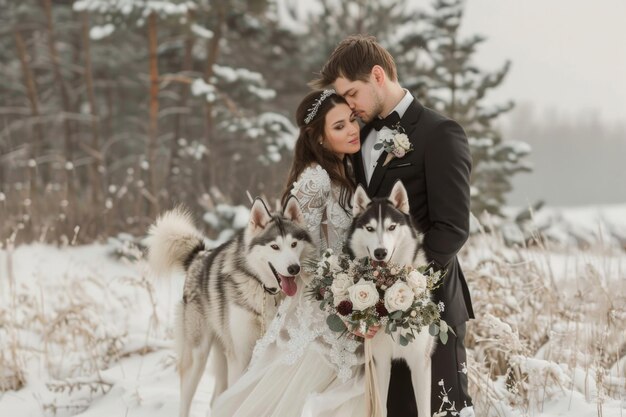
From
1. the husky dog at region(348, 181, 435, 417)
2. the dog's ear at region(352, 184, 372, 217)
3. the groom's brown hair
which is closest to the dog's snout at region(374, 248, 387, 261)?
the husky dog at region(348, 181, 435, 417)

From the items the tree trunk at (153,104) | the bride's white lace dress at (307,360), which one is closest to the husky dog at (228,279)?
the bride's white lace dress at (307,360)

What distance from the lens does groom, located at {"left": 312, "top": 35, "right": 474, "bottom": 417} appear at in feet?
10.1

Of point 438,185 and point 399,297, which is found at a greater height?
point 438,185

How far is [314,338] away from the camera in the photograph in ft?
10.7

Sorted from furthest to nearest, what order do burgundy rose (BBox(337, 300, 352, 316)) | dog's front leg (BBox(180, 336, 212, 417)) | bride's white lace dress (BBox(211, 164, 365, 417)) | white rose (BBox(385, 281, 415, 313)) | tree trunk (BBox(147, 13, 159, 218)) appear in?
tree trunk (BBox(147, 13, 159, 218))
dog's front leg (BBox(180, 336, 212, 417))
bride's white lace dress (BBox(211, 164, 365, 417))
burgundy rose (BBox(337, 300, 352, 316))
white rose (BBox(385, 281, 415, 313))

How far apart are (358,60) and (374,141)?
43cm

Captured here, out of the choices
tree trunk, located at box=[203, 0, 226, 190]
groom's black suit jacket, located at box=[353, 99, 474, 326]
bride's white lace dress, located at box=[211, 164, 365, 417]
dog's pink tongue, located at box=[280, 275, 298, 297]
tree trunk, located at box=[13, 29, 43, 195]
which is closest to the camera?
groom's black suit jacket, located at box=[353, 99, 474, 326]

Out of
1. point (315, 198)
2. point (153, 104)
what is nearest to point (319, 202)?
point (315, 198)

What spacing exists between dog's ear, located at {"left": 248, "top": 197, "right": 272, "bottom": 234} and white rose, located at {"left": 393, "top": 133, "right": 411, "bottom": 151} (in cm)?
78

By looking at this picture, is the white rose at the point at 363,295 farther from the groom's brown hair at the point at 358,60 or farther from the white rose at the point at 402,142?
the groom's brown hair at the point at 358,60

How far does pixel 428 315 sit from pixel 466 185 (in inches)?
26.5

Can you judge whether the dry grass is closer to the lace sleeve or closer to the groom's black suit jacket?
the groom's black suit jacket

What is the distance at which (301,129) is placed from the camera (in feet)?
12.2

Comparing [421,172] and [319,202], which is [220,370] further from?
[421,172]
